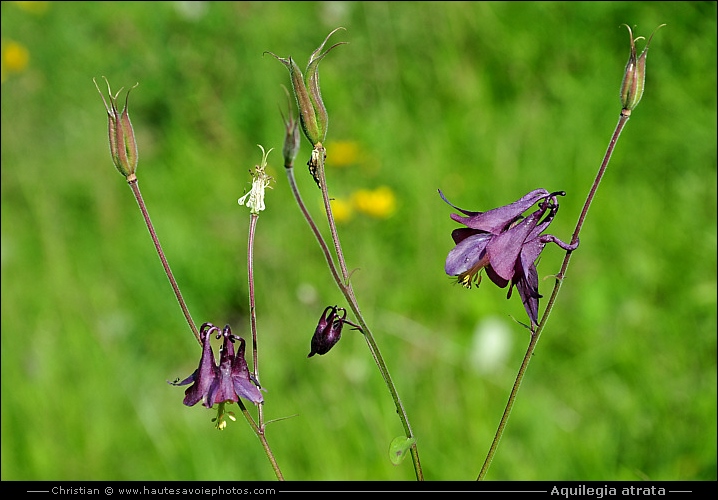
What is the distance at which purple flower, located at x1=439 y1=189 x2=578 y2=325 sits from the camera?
46.0 inches

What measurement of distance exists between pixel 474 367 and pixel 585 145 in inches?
50.8

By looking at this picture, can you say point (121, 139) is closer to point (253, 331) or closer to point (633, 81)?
point (253, 331)

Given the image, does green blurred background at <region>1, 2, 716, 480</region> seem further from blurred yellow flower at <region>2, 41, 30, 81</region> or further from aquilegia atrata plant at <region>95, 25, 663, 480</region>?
aquilegia atrata plant at <region>95, 25, 663, 480</region>

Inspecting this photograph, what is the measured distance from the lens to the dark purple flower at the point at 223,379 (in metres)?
1.16

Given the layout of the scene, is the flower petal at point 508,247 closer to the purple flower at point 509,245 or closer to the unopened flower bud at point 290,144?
the purple flower at point 509,245

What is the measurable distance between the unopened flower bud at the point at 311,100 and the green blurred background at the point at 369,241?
1166 mm

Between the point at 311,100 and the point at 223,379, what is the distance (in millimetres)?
408

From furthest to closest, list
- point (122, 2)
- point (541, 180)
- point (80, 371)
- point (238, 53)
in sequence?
point (122, 2) < point (238, 53) < point (541, 180) < point (80, 371)

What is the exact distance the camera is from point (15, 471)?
283 cm

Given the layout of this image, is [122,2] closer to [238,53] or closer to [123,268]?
[238,53]

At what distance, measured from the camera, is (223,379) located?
3.82 feet

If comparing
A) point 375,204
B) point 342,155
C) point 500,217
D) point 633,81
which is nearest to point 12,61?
point 342,155

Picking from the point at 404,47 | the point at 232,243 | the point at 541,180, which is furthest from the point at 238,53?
the point at 541,180
